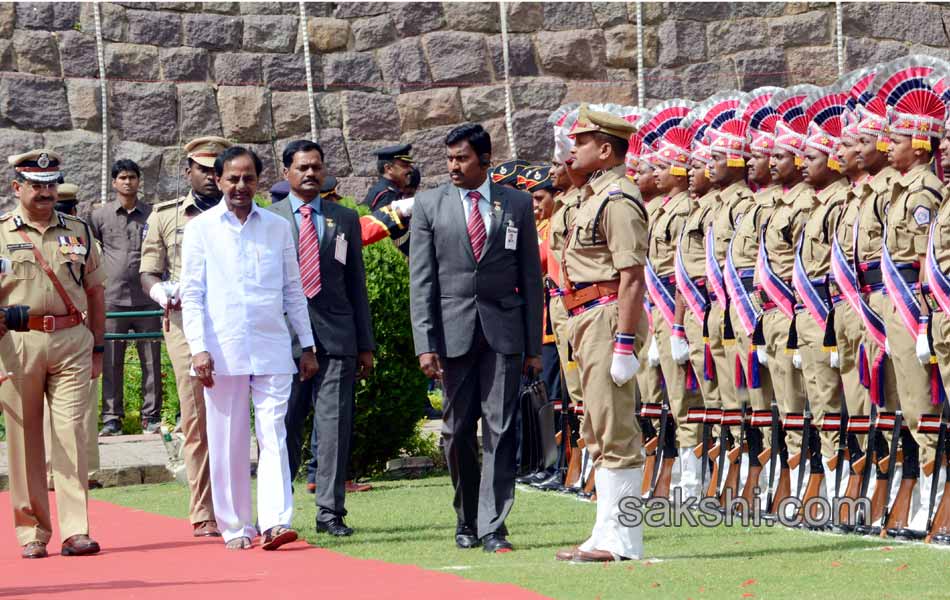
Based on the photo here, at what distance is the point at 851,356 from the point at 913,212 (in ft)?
3.56

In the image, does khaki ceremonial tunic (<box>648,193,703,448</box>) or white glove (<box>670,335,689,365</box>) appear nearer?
white glove (<box>670,335,689,365</box>)

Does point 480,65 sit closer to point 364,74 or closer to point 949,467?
point 364,74

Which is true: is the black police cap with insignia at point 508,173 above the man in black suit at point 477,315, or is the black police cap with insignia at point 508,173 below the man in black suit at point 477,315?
above

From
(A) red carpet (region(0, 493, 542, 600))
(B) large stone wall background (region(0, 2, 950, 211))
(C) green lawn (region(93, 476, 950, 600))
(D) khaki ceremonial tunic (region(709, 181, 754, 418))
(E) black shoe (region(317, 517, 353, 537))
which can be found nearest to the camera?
(C) green lawn (region(93, 476, 950, 600))

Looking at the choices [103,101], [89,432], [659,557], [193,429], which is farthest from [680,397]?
[103,101]

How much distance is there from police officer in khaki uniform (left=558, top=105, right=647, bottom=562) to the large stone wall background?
8.86 m

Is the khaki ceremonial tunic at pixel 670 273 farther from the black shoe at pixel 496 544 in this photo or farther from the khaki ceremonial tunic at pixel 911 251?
the black shoe at pixel 496 544

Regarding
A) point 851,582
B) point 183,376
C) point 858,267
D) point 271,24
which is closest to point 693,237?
point 858,267

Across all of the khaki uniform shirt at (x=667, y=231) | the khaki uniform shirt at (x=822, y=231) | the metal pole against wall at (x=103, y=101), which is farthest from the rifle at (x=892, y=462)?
the metal pole against wall at (x=103, y=101)

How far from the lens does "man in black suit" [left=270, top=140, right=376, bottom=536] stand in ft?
32.4

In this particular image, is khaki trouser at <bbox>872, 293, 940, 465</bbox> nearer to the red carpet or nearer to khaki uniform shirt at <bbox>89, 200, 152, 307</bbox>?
the red carpet

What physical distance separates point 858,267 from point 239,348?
3.33 m

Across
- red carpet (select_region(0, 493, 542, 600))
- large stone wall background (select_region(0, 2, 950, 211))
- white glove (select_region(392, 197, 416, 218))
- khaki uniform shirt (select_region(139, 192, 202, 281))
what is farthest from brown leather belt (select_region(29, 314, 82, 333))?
large stone wall background (select_region(0, 2, 950, 211))

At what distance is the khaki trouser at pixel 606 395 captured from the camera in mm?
8273
